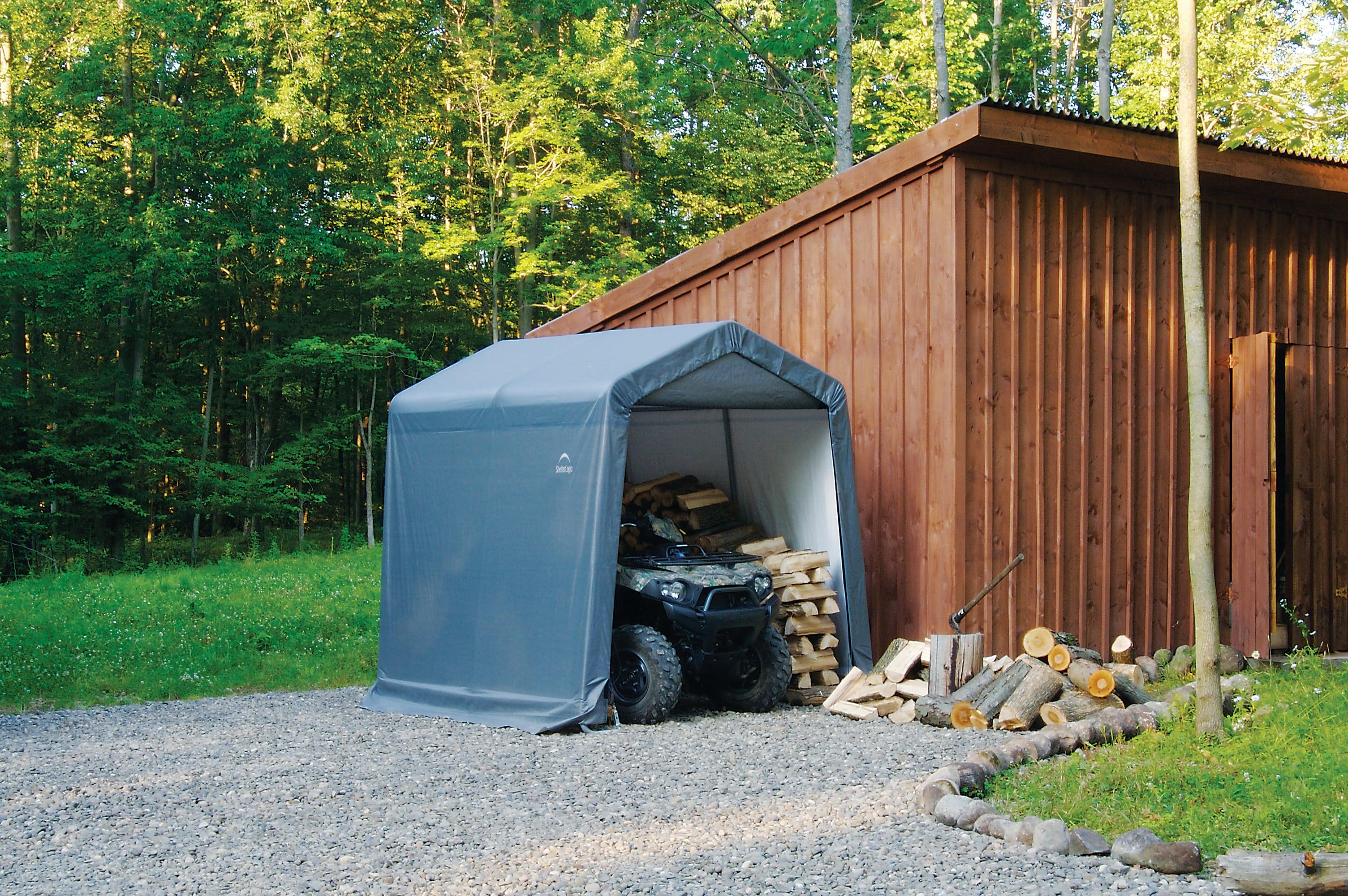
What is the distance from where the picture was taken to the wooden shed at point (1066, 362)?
25.3 feet

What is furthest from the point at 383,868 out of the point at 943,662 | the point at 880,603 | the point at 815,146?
the point at 815,146

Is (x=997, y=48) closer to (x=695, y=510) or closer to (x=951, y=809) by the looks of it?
(x=695, y=510)

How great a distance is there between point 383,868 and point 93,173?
1870 cm

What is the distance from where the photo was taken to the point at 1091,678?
6.71 metres

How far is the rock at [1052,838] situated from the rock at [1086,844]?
0.05 ft

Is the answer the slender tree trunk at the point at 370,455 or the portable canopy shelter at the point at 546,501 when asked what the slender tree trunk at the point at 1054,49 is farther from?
the portable canopy shelter at the point at 546,501

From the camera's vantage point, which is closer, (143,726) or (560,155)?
(143,726)

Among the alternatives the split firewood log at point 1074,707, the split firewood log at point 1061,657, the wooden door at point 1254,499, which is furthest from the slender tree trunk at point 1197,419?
the wooden door at point 1254,499

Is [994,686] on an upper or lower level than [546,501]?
lower

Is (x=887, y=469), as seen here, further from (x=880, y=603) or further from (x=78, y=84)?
(x=78, y=84)

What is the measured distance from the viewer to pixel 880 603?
8188 millimetres

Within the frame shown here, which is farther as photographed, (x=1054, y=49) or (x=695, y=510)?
(x=1054, y=49)

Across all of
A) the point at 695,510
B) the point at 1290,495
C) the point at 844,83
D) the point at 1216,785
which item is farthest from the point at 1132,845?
the point at 844,83

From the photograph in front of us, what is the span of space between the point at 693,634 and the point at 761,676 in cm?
68
